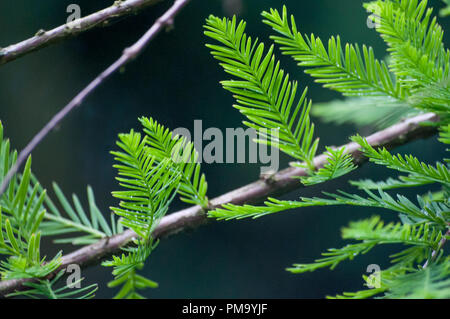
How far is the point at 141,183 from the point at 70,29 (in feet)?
0.25

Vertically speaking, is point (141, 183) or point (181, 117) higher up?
point (181, 117)

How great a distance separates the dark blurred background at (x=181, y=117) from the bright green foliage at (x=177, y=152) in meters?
0.30

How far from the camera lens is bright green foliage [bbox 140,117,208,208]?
0.17 m

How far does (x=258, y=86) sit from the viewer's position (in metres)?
0.17

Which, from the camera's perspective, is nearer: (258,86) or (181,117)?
(258,86)

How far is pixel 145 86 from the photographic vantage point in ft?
1.71

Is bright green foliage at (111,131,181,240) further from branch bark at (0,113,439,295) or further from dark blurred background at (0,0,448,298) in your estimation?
dark blurred background at (0,0,448,298)

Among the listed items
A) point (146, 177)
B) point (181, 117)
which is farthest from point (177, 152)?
point (181, 117)

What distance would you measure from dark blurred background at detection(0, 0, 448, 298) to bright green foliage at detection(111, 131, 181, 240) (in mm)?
325

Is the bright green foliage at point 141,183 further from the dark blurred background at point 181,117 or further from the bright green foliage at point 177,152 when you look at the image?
the dark blurred background at point 181,117

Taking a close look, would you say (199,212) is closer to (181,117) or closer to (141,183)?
(141,183)

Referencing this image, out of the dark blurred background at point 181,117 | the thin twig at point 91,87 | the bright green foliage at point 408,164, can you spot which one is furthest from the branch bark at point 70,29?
the dark blurred background at point 181,117
